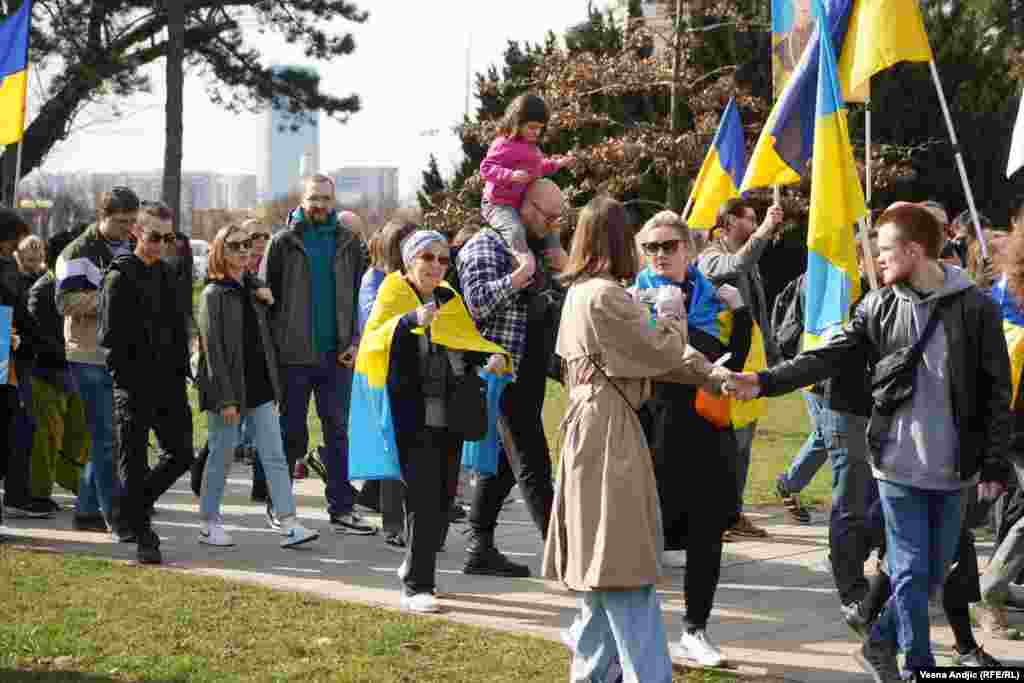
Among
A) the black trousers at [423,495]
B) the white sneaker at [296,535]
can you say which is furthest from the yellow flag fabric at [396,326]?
the white sneaker at [296,535]

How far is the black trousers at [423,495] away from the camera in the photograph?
296 inches

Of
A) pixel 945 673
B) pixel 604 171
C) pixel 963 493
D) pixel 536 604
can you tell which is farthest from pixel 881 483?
pixel 604 171

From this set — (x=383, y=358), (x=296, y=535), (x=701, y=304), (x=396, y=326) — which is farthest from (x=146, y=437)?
(x=701, y=304)

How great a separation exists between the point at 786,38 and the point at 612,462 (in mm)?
4516

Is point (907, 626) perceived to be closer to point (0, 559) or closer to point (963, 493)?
point (963, 493)

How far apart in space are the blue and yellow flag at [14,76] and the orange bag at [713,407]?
23.9 ft

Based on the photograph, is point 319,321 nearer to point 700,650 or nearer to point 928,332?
point 700,650

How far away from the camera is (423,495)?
7.50m

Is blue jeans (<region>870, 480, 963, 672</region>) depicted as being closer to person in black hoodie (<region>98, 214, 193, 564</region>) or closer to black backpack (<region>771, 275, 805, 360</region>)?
black backpack (<region>771, 275, 805, 360</region>)

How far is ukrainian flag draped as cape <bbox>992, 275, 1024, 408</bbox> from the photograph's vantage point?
7.33 meters

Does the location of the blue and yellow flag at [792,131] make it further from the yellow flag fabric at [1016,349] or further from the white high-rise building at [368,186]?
the white high-rise building at [368,186]

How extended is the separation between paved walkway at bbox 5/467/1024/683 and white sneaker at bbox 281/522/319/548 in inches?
2.7

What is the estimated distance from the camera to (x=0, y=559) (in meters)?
8.77

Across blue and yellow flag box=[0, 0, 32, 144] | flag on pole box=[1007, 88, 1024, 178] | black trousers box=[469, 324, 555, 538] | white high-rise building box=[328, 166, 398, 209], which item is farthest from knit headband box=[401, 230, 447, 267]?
white high-rise building box=[328, 166, 398, 209]
